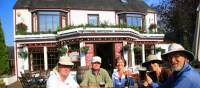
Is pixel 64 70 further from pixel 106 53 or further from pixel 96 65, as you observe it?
pixel 106 53

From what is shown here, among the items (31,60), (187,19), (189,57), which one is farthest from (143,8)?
(189,57)

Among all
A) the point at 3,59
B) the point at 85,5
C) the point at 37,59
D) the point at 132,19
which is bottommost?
the point at 37,59

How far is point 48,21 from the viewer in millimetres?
30891

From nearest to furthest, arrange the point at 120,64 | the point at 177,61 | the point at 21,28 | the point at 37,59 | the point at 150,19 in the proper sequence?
the point at 177,61
the point at 120,64
the point at 21,28
the point at 37,59
the point at 150,19


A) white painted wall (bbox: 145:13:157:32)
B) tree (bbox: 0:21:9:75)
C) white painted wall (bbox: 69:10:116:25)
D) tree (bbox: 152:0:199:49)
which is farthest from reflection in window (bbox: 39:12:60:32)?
tree (bbox: 152:0:199:49)

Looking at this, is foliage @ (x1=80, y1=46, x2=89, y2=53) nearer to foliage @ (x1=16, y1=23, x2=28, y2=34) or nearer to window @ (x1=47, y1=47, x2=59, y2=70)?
window @ (x1=47, y1=47, x2=59, y2=70)

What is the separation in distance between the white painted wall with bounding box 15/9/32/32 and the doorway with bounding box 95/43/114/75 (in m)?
5.21

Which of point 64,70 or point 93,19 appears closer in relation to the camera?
point 64,70

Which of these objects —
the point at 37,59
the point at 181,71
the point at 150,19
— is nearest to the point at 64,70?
the point at 181,71

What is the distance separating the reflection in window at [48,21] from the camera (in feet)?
101

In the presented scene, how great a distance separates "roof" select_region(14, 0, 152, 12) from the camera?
1208 inches

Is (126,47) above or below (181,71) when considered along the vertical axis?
below

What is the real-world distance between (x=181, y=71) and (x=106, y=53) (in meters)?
27.8

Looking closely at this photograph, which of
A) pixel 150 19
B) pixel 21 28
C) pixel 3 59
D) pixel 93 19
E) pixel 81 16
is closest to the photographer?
pixel 3 59
